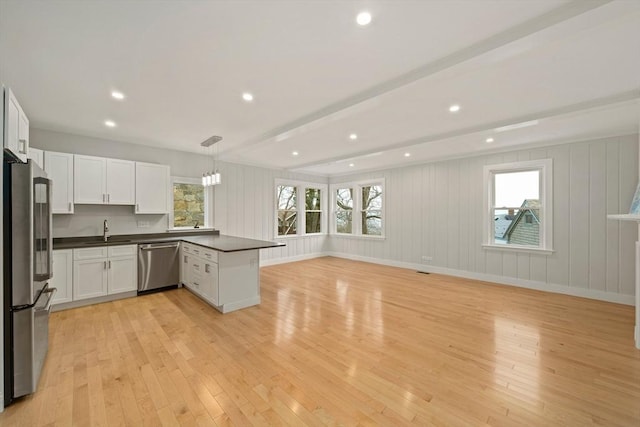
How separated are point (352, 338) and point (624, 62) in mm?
3514

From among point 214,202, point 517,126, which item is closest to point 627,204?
point 517,126

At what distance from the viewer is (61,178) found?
A: 12.9 feet

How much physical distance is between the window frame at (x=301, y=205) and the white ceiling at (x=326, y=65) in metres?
3.23

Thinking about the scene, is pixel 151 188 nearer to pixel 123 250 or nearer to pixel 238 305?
pixel 123 250

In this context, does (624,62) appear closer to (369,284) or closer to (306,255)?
(369,284)

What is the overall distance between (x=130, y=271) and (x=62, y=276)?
79cm

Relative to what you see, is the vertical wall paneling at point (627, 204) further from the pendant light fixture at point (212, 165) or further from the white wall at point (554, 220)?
the pendant light fixture at point (212, 165)

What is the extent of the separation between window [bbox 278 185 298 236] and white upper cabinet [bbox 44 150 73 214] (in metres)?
4.28

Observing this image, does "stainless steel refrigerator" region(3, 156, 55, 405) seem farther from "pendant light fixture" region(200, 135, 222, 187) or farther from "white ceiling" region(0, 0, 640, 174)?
"pendant light fixture" region(200, 135, 222, 187)

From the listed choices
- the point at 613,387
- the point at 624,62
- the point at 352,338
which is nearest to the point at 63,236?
the point at 352,338

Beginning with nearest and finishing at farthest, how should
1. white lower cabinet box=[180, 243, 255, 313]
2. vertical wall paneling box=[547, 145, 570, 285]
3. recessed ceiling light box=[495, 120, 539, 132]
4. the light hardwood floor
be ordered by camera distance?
the light hardwood floor, recessed ceiling light box=[495, 120, 539, 132], white lower cabinet box=[180, 243, 255, 313], vertical wall paneling box=[547, 145, 570, 285]

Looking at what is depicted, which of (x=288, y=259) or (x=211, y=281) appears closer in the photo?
(x=211, y=281)

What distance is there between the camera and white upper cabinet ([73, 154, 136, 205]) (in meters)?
4.10

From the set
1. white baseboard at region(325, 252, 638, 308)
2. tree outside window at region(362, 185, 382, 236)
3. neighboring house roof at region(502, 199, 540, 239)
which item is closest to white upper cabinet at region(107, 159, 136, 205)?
tree outside window at region(362, 185, 382, 236)
